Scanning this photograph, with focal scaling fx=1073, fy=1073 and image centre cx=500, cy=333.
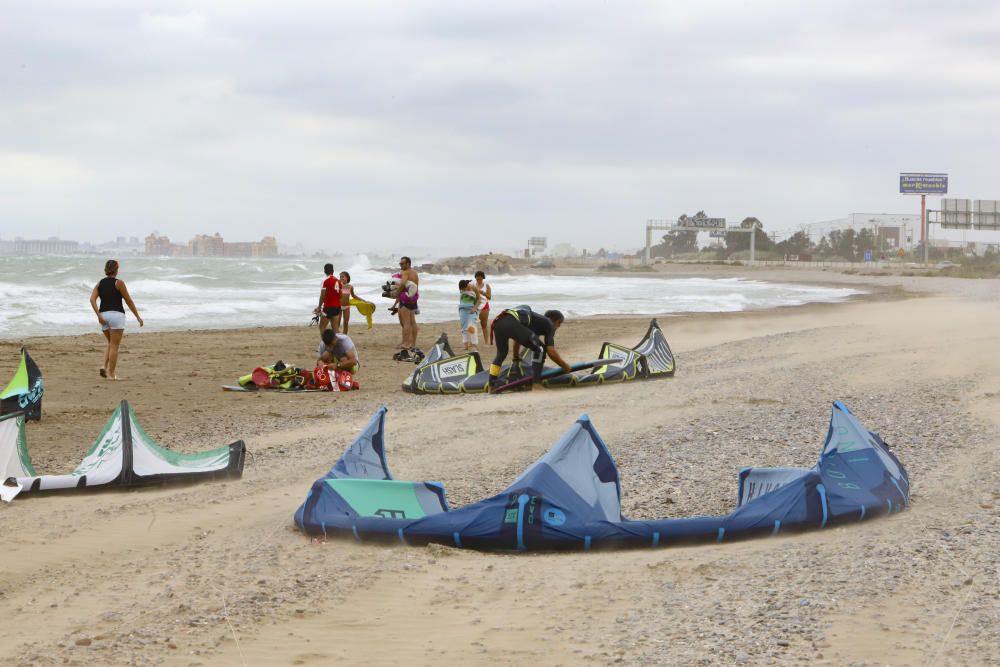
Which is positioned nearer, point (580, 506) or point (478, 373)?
point (580, 506)

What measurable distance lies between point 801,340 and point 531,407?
783cm

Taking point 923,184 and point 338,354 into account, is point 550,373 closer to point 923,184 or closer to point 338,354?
point 338,354

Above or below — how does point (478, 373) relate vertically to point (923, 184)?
below

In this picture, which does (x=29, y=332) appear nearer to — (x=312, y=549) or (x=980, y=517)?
(x=312, y=549)

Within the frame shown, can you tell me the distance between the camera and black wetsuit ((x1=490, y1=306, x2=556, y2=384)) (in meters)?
12.0

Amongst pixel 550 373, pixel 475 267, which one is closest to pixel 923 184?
pixel 475 267

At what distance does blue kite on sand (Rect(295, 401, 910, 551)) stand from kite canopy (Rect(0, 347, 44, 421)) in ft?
16.6

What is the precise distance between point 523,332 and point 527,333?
0.05m

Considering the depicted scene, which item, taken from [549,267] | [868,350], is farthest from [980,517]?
[549,267]

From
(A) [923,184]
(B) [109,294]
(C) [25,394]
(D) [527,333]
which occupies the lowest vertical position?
(C) [25,394]

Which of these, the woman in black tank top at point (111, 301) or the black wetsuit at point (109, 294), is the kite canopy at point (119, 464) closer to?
the woman in black tank top at point (111, 301)

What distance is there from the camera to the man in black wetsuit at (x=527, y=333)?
39.5 ft

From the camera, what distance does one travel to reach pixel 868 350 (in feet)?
49.3

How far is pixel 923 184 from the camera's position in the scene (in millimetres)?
101688
